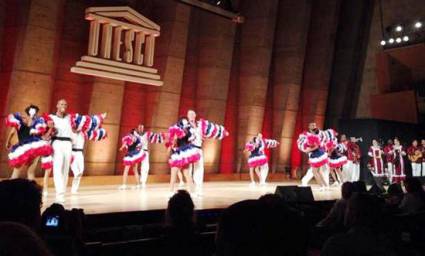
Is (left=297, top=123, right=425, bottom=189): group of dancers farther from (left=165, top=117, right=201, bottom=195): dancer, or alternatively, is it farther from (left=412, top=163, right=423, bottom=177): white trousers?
(left=165, top=117, right=201, bottom=195): dancer

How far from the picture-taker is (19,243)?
0.92 meters

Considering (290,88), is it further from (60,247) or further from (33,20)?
(60,247)

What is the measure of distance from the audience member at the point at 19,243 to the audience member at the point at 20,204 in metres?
0.48

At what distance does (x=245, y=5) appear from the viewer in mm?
18141

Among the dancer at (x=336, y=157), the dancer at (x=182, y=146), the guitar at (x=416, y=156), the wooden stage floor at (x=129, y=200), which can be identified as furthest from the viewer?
the guitar at (x=416, y=156)

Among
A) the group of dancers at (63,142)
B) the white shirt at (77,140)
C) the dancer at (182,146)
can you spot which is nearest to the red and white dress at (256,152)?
the group of dancers at (63,142)

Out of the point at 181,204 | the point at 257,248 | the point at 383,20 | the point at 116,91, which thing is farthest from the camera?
the point at 383,20

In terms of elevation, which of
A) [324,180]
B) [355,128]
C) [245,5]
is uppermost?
[245,5]

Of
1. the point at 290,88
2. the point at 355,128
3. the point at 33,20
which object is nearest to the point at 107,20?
the point at 33,20

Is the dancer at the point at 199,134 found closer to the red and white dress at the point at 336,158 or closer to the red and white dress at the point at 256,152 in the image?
the red and white dress at the point at 256,152

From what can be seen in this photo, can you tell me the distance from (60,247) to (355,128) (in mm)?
17169

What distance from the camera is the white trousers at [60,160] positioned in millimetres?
8602

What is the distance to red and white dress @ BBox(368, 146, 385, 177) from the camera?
15008 mm

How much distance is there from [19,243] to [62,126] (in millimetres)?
8168
